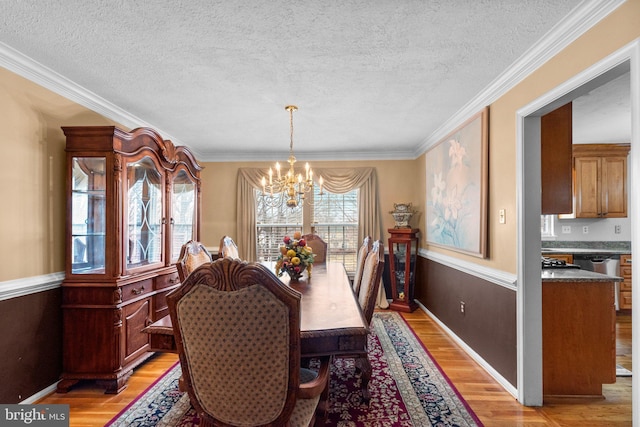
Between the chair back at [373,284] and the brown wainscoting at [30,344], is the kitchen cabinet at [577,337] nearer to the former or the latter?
the chair back at [373,284]

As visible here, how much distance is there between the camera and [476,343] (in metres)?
3.06

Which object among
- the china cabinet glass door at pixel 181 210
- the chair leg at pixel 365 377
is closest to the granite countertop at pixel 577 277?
the chair leg at pixel 365 377

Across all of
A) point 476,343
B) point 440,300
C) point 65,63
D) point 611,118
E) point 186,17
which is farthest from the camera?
point 440,300

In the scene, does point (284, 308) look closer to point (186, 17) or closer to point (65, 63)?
point (186, 17)

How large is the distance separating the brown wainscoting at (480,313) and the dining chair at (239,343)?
1.84 meters

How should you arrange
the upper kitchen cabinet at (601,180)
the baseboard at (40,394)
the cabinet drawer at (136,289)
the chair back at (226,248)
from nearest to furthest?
the baseboard at (40,394)
the cabinet drawer at (136,289)
the chair back at (226,248)
the upper kitchen cabinet at (601,180)

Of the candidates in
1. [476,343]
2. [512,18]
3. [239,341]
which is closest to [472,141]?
[512,18]

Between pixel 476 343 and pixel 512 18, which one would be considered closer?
pixel 512 18

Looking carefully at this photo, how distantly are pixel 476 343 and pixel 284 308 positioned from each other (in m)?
2.54

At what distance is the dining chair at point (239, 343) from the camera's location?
1.22 metres

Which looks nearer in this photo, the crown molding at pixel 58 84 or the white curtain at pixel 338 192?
the crown molding at pixel 58 84

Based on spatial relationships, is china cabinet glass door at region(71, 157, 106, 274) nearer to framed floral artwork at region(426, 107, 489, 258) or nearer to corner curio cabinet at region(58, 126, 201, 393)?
corner curio cabinet at region(58, 126, 201, 393)

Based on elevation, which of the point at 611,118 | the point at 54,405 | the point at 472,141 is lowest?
the point at 54,405

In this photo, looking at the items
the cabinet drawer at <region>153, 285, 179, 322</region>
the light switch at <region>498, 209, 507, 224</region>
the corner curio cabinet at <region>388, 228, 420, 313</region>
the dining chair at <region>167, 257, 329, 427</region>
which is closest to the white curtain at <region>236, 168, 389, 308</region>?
the corner curio cabinet at <region>388, 228, 420, 313</region>
